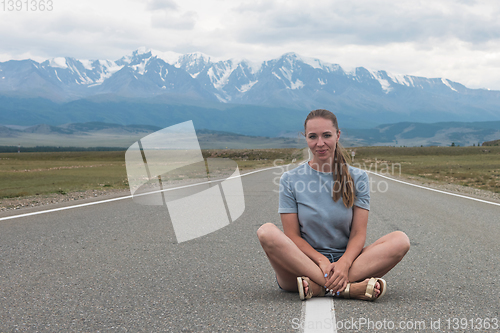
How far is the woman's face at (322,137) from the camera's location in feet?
Answer: 13.2

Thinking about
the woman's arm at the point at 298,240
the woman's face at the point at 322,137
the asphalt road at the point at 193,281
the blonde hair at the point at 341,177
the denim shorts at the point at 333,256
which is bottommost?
the asphalt road at the point at 193,281

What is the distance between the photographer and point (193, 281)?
4.55 meters

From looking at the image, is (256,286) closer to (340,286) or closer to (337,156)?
(340,286)

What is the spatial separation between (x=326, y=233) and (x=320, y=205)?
28 centimetres

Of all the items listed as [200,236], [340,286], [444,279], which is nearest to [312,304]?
[340,286]

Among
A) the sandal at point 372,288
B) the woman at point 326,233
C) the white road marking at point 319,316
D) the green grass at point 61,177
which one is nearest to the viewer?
the white road marking at point 319,316

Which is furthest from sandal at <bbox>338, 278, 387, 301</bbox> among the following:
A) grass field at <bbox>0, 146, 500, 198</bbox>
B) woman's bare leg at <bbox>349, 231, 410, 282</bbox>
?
grass field at <bbox>0, 146, 500, 198</bbox>

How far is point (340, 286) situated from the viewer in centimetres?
386

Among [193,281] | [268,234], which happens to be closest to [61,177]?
[193,281]

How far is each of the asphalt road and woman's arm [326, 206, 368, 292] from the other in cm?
19

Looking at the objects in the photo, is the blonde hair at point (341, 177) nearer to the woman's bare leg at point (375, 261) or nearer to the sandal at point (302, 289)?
the woman's bare leg at point (375, 261)

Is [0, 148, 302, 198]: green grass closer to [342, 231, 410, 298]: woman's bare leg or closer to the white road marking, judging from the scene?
[342, 231, 410, 298]: woman's bare leg

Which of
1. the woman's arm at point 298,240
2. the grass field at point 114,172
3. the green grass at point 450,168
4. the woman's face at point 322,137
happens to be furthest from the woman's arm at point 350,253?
the green grass at point 450,168

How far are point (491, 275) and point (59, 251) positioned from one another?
5.26m
